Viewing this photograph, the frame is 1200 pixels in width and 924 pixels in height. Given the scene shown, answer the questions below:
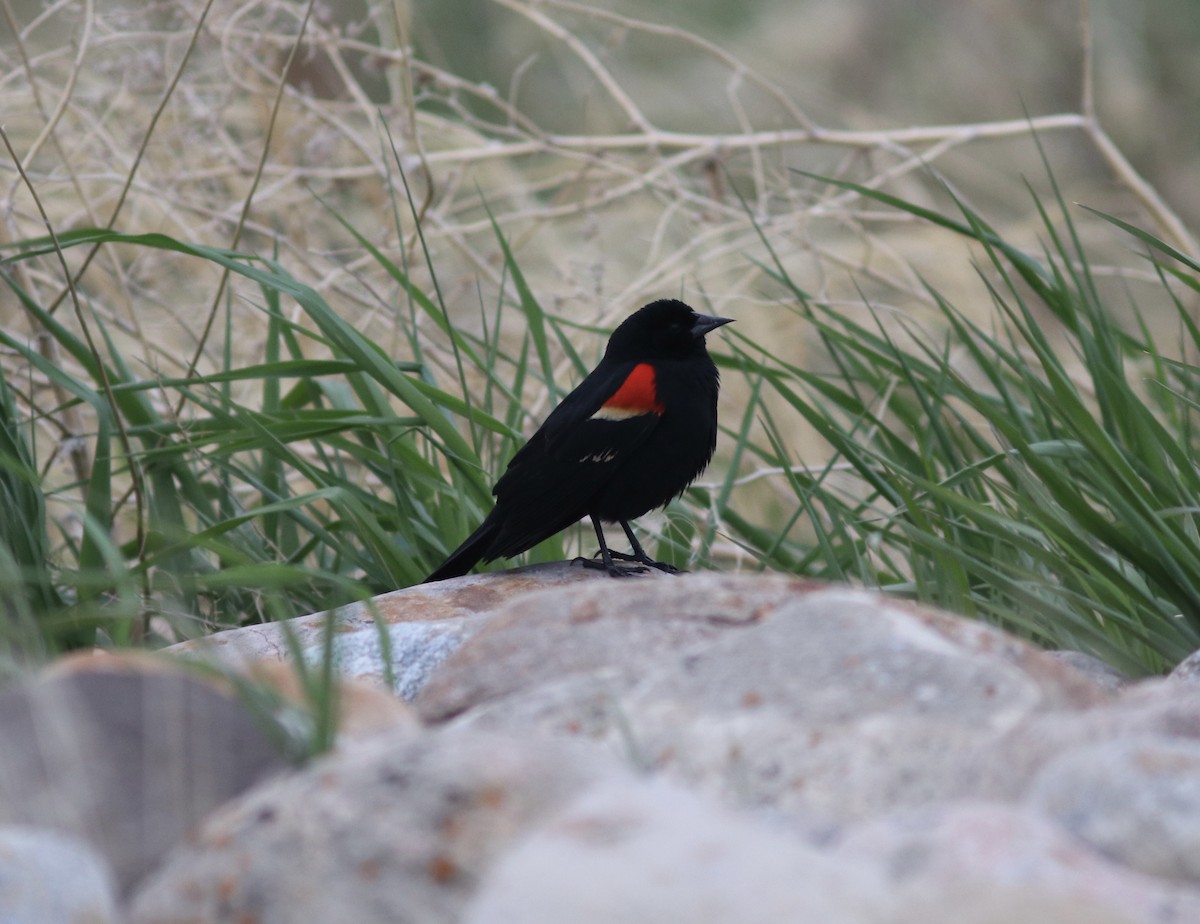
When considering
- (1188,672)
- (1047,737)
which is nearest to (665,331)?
(1188,672)

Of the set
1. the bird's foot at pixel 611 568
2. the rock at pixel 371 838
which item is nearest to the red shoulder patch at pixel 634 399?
the bird's foot at pixel 611 568

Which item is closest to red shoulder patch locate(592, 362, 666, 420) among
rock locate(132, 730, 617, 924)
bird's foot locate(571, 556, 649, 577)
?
bird's foot locate(571, 556, 649, 577)

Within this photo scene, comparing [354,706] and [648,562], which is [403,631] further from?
[648,562]

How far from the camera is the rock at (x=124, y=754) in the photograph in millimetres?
1181

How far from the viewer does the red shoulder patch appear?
2869mm

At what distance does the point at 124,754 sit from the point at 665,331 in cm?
210

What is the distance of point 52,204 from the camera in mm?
4406

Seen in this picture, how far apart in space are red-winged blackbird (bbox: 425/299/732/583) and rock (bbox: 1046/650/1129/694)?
104 centimetres

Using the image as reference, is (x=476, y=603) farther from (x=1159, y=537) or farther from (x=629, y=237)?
(x=629, y=237)

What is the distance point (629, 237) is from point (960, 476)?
409cm

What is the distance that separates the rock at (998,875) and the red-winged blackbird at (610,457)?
1.61m

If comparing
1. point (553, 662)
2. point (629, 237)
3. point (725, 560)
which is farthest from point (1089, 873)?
point (629, 237)

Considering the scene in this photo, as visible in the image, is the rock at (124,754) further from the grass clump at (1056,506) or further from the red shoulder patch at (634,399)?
the red shoulder patch at (634,399)

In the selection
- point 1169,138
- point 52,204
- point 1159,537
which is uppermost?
point 52,204
